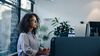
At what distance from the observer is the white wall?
7523 mm

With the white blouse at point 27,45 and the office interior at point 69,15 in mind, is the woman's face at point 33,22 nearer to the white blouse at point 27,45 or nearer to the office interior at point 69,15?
the white blouse at point 27,45

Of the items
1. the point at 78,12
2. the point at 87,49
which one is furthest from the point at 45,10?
the point at 87,49

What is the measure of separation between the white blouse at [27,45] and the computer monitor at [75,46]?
761mm

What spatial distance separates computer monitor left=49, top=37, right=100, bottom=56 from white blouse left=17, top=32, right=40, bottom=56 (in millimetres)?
761

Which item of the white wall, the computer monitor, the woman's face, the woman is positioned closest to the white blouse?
the woman

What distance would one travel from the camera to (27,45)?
1.83 metres

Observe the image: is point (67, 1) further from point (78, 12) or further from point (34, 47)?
point (34, 47)

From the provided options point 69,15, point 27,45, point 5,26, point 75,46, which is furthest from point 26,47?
point 69,15

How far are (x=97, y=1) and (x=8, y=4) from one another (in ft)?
14.0

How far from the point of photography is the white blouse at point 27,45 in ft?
5.84

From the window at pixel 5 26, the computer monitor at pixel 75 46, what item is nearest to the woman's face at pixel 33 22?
the computer monitor at pixel 75 46

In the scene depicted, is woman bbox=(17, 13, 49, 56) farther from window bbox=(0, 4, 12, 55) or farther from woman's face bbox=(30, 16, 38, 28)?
window bbox=(0, 4, 12, 55)

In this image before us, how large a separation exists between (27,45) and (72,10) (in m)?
5.88

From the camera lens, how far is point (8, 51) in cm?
462
